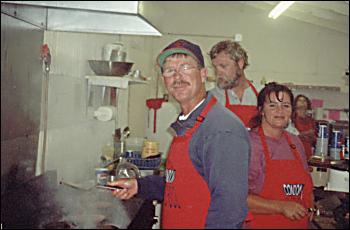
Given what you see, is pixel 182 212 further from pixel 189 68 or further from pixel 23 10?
pixel 23 10

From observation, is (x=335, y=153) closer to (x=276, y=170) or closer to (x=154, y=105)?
(x=276, y=170)

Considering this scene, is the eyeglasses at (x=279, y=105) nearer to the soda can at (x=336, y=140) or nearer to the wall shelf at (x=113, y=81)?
the soda can at (x=336, y=140)

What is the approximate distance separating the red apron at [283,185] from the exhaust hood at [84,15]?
361 millimetres

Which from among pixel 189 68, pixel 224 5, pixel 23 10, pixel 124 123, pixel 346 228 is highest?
pixel 224 5

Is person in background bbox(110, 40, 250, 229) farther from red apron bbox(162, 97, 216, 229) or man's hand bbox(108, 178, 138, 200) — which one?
man's hand bbox(108, 178, 138, 200)

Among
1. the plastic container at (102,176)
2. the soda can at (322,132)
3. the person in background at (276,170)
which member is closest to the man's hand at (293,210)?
the person in background at (276,170)

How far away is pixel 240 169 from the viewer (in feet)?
2.05

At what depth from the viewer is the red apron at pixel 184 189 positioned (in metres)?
0.64

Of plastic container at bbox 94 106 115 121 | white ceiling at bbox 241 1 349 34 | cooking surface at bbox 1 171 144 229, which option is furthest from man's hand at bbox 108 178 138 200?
white ceiling at bbox 241 1 349 34

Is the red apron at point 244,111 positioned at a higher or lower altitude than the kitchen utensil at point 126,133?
higher

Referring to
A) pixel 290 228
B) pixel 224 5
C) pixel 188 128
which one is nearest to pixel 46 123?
pixel 188 128

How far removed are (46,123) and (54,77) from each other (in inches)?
3.9

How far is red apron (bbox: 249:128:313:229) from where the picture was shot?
647 mm

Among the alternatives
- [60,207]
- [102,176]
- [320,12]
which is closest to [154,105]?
[102,176]
